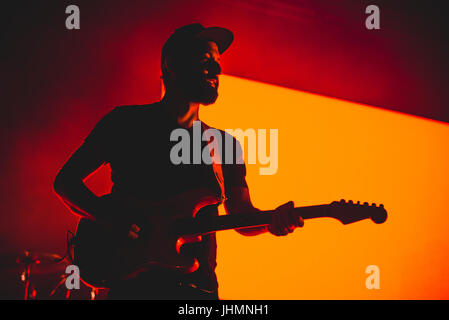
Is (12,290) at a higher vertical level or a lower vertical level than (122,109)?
lower

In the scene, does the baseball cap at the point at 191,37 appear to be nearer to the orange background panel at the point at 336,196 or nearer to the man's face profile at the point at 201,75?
the man's face profile at the point at 201,75

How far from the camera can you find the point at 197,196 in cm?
118

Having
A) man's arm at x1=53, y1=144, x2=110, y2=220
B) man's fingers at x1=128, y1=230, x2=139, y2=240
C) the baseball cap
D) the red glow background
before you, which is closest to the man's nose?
the baseball cap

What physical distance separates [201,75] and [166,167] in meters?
0.33

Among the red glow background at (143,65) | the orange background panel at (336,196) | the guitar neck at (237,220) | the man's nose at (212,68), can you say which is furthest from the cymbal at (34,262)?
the man's nose at (212,68)

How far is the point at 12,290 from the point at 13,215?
0.48 m

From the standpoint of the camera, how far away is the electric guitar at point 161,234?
1114 millimetres

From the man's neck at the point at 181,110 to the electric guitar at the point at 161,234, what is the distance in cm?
28

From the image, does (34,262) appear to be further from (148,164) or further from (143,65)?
(148,164)

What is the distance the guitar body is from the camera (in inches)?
43.7

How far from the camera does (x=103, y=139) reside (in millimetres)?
1252
